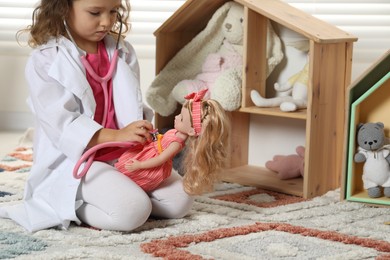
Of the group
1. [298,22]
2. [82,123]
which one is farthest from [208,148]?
[298,22]

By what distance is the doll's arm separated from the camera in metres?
1.64

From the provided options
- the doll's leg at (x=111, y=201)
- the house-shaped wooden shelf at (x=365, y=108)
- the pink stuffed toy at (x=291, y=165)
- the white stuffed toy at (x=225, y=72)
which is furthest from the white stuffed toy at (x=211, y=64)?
the doll's leg at (x=111, y=201)

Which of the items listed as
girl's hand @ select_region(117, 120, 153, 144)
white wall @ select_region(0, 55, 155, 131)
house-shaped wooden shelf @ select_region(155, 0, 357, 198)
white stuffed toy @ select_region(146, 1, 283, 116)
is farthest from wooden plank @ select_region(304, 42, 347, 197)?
white wall @ select_region(0, 55, 155, 131)

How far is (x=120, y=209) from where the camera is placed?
5.28ft

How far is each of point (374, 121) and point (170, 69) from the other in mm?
646

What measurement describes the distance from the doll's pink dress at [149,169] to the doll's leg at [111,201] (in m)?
0.03

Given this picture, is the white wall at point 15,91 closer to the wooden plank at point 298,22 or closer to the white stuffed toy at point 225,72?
the white stuffed toy at point 225,72

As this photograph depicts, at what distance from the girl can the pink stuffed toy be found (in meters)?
0.49

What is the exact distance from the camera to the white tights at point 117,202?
1.61 metres

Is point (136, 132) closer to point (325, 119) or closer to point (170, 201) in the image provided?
point (170, 201)

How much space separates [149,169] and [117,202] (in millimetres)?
128

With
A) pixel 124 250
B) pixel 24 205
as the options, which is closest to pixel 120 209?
pixel 124 250

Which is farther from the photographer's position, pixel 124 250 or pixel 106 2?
pixel 106 2

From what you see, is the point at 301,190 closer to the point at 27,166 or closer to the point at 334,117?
the point at 334,117
